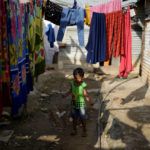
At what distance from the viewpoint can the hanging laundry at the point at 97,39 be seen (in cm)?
485

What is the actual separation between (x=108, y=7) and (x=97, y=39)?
1.04 metres

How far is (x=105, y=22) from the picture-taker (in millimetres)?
4941

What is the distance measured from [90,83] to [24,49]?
235 inches

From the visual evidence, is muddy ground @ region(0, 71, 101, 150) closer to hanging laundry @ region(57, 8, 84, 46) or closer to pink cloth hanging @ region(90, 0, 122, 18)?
hanging laundry @ region(57, 8, 84, 46)

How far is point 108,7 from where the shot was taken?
5.23 m

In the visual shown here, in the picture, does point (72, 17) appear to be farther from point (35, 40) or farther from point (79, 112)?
point (79, 112)

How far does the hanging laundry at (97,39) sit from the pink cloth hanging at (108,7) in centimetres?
46

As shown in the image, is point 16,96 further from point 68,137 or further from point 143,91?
point 143,91

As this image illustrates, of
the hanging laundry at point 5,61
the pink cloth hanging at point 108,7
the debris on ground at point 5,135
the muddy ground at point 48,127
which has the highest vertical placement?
the pink cloth hanging at point 108,7

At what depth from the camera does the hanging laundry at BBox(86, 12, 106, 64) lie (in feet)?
15.9

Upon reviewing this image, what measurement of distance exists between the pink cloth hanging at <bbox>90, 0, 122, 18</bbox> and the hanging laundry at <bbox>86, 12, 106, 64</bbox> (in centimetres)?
46

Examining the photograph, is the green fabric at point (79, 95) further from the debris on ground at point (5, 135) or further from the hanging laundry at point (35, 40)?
the debris on ground at point (5, 135)

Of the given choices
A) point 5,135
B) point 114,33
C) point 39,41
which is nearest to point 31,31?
point 39,41

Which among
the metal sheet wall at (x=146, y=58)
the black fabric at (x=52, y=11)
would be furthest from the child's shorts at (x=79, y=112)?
the metal sheet wall at (x=146, y=58)
